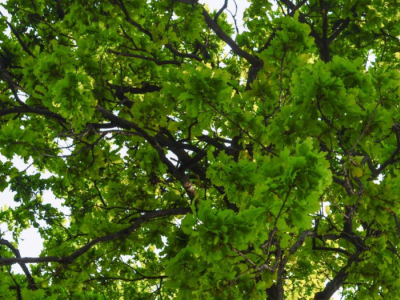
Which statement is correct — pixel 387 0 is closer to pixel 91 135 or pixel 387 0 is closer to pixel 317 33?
pixel 317 33

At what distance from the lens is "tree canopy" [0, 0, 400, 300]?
3.26 m

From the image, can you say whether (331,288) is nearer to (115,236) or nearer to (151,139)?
(115,236)

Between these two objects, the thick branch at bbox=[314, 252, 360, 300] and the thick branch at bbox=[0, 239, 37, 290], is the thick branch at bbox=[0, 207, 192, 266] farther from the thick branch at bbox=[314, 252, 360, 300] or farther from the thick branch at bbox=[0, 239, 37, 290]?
the thick branch at bbox=[314, 252, 360, 300]

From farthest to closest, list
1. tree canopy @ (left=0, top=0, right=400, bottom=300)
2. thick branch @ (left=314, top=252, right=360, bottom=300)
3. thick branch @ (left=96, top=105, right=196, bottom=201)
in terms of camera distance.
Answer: thick branch @ (left=314, top=252, right=360, bottom=300) < thick branch @ (left=96, top=105, right=196, bottom=201) < tree canopy @ (left=0, top=0, right=400, bottom=300)

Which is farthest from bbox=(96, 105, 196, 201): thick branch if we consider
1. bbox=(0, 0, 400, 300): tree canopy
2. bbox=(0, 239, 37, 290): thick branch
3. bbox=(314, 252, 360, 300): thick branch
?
bbox=(314, 252, 360, 300): thick branch

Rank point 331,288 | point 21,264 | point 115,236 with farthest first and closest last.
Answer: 1. point 331,288
2. point 115,236
3. point 21,264

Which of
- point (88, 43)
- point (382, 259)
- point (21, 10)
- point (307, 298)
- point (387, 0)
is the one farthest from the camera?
point (307, 298)

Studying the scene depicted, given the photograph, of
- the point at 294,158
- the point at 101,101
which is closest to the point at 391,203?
the point at 294,158

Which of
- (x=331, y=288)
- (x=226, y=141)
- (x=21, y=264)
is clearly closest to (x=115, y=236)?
(x=21, y=264)

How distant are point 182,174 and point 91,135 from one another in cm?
159

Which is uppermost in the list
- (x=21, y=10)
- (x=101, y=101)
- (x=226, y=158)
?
(x=21, y=10)

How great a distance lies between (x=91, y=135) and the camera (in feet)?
21.9

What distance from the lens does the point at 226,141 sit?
5.84 m

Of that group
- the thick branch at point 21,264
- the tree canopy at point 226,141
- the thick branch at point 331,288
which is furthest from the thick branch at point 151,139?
the thick branch at point 331,288
